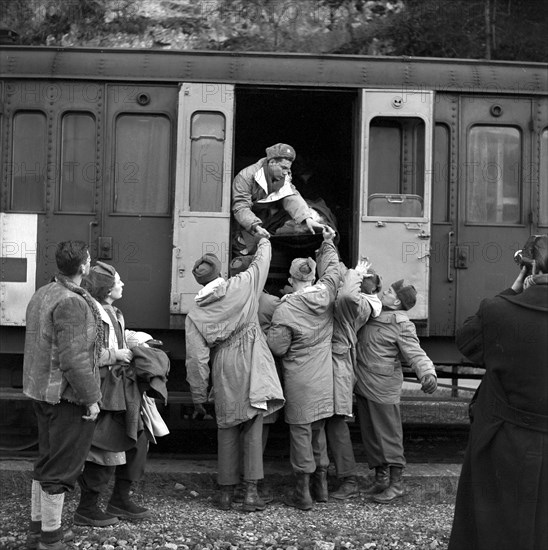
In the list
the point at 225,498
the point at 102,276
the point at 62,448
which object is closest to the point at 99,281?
the point at 102,276

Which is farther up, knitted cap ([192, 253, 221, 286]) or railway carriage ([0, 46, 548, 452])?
railway carriage ([0, 46, 548, 452])

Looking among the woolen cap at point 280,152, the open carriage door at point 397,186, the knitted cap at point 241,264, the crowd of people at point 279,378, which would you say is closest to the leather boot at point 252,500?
the crowd of people at point 279,378

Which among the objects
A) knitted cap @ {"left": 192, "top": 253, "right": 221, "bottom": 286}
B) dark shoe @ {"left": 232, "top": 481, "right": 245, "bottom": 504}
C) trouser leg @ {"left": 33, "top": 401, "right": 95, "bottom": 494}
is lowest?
dark shoe @ {"left": 232, "top": 481, "right": 245, "bottom": 504}

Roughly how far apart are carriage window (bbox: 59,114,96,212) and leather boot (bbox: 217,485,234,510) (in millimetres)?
2868

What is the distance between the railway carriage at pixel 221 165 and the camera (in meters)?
7.26

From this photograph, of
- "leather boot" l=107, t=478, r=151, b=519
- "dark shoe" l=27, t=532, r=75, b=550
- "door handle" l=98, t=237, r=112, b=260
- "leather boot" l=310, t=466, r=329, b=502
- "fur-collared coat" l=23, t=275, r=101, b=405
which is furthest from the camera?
"door handle" l=98, t=237, r=112, b=260

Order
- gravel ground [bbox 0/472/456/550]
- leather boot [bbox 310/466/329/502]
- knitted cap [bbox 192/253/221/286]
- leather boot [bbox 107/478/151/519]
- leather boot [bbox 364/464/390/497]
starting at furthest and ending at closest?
leather boot [bbox 364/464/390/497] → leather boot [bbox 310/466/329/502] → knitted cap [bbox 192/253/221/286] → leather boot [bbox 107/478/151/519] → gravel ground [bbox 0/472/456/550]

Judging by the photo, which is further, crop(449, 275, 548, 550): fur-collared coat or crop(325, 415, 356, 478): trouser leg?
crop(325, 415, 356, 478): trouser leg

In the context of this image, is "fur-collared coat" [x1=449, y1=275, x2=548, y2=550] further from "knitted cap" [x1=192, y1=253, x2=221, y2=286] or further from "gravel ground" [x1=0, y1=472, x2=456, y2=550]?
"knitted cap" [x1=192, y1=253, x2=221, y2=286]

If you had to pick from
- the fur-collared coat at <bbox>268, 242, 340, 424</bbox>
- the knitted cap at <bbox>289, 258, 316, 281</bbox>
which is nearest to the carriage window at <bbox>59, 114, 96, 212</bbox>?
the knitted cap at <bbox>289, 258, 316, 281</bbox>

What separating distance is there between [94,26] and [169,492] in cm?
1038

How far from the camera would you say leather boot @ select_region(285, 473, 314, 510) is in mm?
5996

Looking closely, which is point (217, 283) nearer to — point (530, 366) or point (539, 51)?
point (530, 366)

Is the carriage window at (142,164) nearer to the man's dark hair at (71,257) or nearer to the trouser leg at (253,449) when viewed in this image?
the trouser leg at (253,449)
